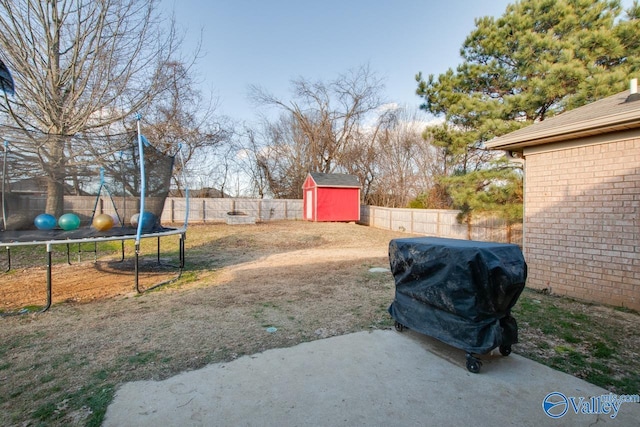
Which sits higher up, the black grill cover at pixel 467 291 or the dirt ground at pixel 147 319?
the black grill cover at pixel 467 291

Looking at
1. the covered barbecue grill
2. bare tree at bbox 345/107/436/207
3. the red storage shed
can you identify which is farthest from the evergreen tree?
bare tree at bbox 345/107/436/207

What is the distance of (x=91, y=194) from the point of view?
5840mm

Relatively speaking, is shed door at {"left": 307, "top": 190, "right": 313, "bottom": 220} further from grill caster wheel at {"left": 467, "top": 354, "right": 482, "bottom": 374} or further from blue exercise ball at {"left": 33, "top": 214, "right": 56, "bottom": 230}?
grill caster wheel at {"left": 467, "top": 354, "right": 482, "bottom": 374}

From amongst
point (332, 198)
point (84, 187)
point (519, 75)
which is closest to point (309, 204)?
point (332, 198)

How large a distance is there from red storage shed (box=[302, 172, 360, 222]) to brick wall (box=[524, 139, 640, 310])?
1335cm

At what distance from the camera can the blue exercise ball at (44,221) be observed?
5.05m

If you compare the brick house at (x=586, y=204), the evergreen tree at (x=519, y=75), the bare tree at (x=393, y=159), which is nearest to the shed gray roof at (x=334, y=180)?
the bare tree at (x=393, y=159)

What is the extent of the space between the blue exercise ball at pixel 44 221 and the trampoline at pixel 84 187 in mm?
12

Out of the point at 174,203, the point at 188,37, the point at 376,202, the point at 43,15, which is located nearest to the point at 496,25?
the point at 188,37

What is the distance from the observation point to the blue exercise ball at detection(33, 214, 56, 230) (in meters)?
5.05

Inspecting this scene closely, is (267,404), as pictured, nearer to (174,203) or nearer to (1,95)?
(1,95)

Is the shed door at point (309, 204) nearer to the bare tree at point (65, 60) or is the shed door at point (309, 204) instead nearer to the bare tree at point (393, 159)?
the bare tree at point (393, 159)

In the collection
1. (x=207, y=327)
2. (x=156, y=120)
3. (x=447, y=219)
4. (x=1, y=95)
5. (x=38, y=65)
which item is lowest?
(x=207, y=327)

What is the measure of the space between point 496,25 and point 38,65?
12308 mm
